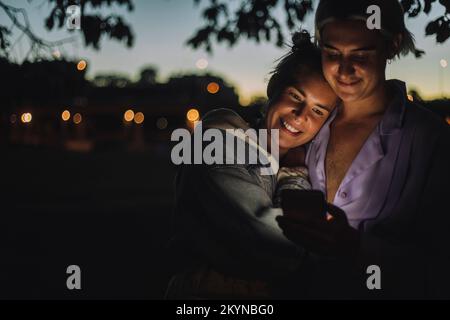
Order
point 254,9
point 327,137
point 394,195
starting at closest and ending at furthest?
1. point 394,195
2. point 327,137
3. point 254,9

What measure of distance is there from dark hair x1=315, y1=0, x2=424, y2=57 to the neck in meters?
0.22

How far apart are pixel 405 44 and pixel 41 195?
18.2 meters

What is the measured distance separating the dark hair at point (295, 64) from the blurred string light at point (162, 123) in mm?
69133

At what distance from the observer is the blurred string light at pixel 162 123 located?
7225cm

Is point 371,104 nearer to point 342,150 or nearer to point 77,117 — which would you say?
point 342,150

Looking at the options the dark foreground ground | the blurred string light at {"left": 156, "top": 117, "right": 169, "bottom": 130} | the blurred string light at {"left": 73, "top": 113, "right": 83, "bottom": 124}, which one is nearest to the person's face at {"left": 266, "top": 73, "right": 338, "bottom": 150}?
the dark foreground ground

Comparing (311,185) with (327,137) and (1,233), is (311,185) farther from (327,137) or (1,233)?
(1,233)

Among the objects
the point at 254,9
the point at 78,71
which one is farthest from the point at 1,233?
the point at 254,9

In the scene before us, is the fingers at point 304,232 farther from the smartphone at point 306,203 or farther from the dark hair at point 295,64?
the dark hair at point 295,64

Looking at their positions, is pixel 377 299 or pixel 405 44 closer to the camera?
pixel 377 299

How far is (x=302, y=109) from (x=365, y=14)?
658 mm

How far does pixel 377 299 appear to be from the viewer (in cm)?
247

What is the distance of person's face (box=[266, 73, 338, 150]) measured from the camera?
2.85 m

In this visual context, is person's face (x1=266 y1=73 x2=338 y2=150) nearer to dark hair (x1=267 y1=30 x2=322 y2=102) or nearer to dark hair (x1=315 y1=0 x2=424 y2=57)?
dark hair (x1=267 y1=30 x2=322 y2=102)
